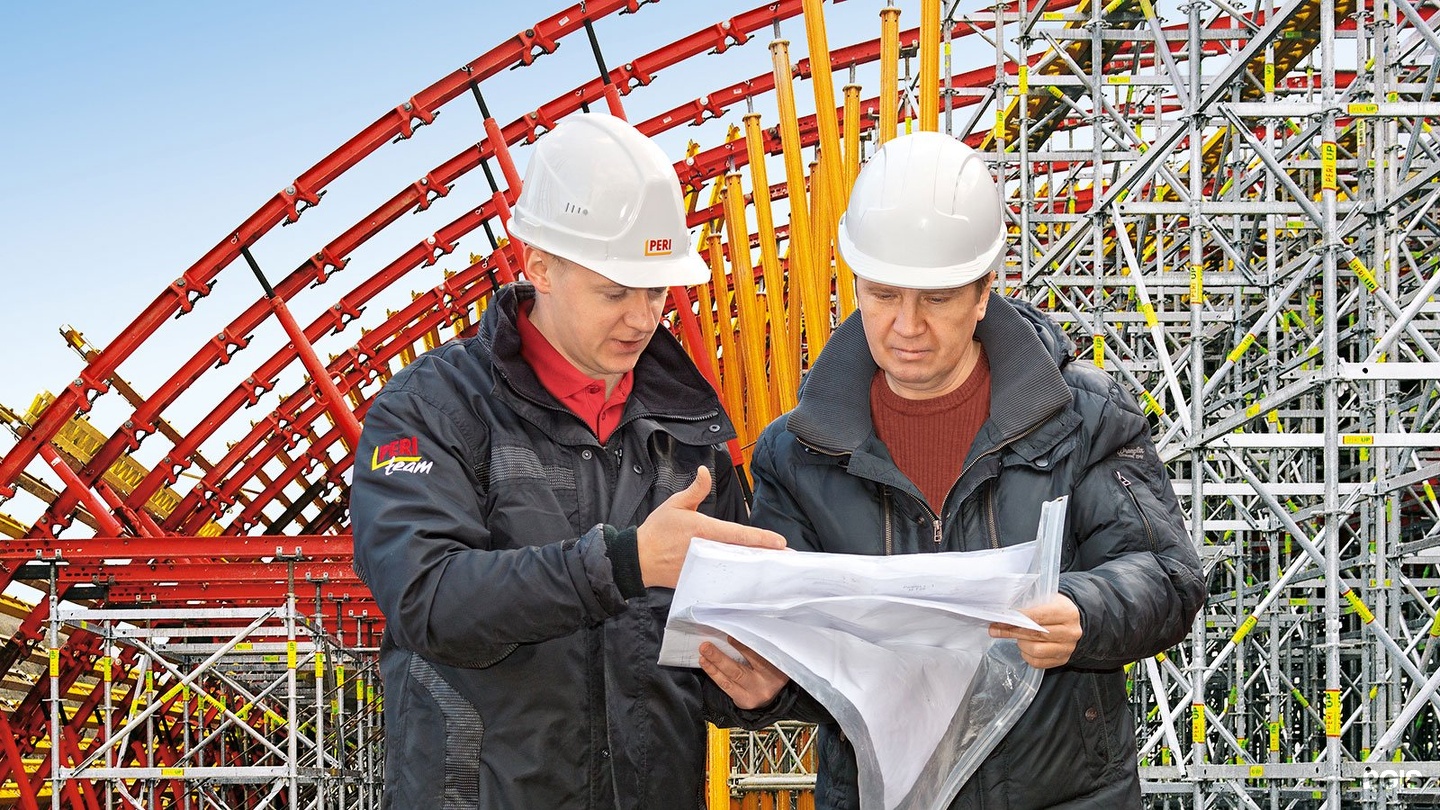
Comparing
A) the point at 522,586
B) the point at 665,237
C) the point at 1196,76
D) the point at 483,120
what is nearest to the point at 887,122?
the point at 1196,76

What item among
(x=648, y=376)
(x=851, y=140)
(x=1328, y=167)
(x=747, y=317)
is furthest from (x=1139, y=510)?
(x=747, y=317)

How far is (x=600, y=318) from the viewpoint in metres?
2.94

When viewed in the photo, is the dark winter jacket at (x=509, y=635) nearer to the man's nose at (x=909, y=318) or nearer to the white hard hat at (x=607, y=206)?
the white hard hat at (x=607, y=206)

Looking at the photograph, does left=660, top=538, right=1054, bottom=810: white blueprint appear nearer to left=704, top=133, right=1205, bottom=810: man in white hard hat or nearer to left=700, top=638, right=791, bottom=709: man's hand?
left=700, top=638, right=791, bottom=709: man's hand

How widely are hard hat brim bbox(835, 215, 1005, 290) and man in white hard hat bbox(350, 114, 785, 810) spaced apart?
0.40 m

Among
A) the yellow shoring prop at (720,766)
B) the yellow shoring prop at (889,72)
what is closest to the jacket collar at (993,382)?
the yellow shoring prop at (720,766)

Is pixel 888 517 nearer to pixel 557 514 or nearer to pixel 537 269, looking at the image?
pixel 557 514

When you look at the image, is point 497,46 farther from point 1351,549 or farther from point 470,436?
point 470,436

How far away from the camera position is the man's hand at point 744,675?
2637mm

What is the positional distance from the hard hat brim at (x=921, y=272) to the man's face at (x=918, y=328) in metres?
0.03

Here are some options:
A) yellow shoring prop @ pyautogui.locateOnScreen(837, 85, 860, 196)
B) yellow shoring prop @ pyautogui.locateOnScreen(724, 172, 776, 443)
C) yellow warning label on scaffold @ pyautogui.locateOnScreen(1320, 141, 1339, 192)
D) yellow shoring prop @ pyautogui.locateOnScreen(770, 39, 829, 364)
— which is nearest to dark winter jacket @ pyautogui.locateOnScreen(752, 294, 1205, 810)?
yellow warning label on scaffold @ pyautogui.locateOnScreen(1320, 141, 1339, 192)

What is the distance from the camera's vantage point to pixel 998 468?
2.71 metres

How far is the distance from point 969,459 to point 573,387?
2.59ft

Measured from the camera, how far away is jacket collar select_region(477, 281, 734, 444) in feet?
9.57
